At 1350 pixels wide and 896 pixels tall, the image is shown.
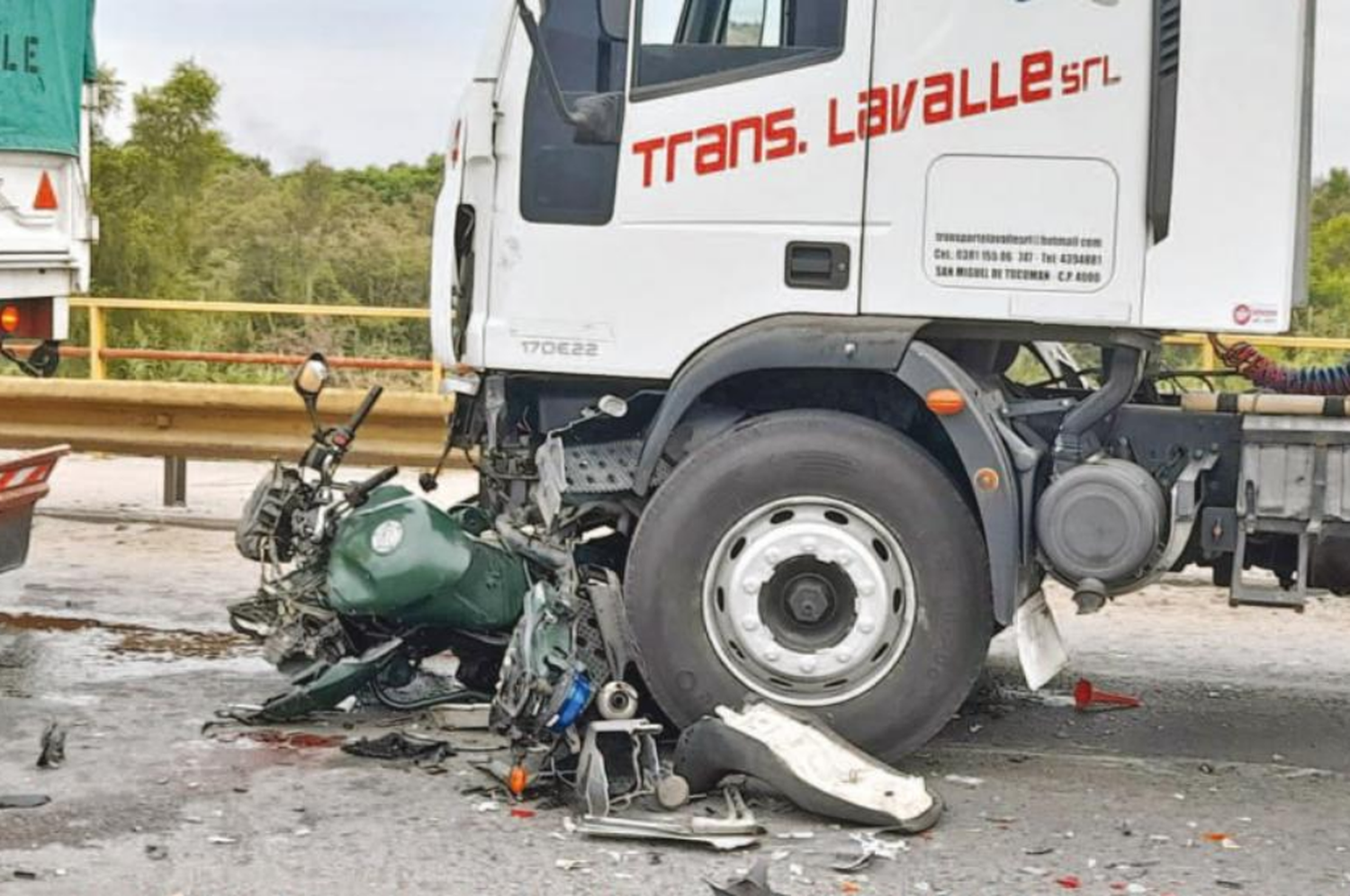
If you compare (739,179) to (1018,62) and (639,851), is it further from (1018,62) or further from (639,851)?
(639,851)

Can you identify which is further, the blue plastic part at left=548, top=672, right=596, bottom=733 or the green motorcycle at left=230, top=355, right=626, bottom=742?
the green motorcycle at left=230, top=355, right=626, bottom=742

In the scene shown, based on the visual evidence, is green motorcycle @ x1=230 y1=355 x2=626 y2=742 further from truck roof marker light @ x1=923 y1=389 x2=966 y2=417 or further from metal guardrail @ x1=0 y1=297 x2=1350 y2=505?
metal guardrail @ x1=0 y1=297 x2=1350 y2=505

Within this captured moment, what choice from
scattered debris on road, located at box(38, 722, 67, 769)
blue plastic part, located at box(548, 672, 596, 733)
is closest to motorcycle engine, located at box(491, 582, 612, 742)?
blue plastic part, located at box(548, 672, 596, 733)

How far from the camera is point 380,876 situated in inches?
205

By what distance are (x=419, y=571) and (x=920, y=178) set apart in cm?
199

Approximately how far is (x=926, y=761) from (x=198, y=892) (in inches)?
98.6

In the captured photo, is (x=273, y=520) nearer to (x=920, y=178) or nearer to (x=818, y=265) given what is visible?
(x=818, y=265)

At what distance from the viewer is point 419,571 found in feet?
21.0

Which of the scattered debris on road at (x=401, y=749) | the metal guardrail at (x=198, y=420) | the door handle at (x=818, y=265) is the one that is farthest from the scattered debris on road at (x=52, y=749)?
the metal guardrail at (x=198, y=420)

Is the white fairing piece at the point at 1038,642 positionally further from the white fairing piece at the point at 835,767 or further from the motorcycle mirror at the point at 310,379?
the motorcycle mirror at the point at 310,379

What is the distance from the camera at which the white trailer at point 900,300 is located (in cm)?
609

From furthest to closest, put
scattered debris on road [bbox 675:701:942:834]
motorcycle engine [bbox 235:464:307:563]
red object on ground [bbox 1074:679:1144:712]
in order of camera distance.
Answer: red object on ground [bbox 1074:679:1144:712], motorcycle engine [bbox 235:464:307:563], scattered debris on road [bbox 675:701:942:834]

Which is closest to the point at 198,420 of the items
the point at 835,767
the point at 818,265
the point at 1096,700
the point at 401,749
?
the point at 401,749

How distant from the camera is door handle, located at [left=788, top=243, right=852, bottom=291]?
6.26m
